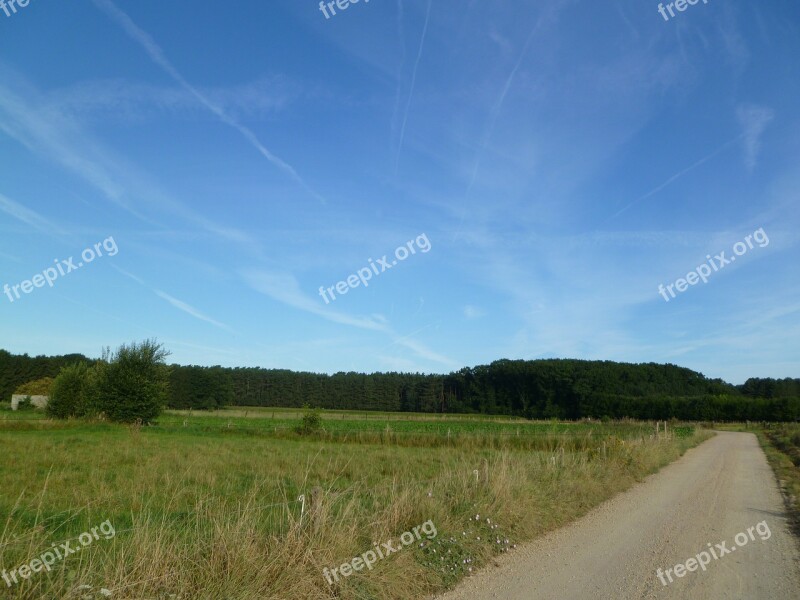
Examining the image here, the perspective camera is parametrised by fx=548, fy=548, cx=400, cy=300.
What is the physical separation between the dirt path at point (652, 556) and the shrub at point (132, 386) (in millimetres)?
34491

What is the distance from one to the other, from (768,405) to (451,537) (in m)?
85.5

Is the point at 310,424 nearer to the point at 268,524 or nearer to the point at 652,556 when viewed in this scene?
the point at 652,556

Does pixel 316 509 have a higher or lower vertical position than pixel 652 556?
higher

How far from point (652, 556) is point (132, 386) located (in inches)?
1481

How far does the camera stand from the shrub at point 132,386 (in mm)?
37531

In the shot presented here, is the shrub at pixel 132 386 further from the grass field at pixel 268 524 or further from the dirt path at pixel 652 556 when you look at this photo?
the dirt path at pixel 652 556

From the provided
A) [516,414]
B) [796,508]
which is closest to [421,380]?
[516,414]

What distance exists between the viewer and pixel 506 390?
117 meters

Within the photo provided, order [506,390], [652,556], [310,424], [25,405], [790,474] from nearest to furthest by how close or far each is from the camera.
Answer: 1. [652,556]
2. [790,474]
3. [310,424]
4. [25,405]
5. [506,390]

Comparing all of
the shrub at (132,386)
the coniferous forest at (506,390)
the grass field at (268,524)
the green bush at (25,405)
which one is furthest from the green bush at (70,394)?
the coniferous forest at (506,390)

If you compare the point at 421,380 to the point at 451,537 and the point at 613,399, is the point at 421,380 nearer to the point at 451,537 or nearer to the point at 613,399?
the point at 613,399

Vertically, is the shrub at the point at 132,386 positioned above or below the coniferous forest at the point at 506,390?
below

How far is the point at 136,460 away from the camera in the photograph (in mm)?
16406

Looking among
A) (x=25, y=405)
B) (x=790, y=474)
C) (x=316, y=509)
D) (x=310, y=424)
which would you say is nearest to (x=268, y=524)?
(x=316, y=509)
